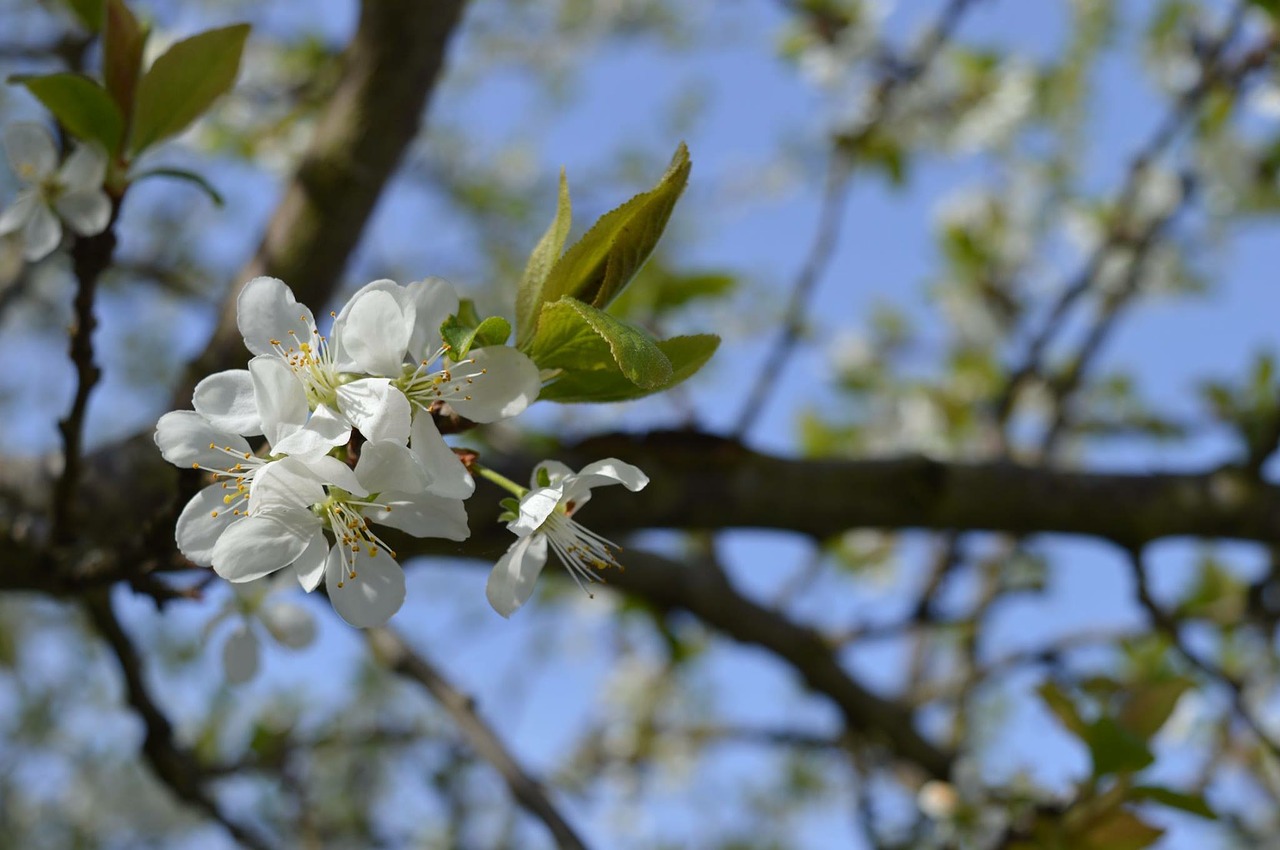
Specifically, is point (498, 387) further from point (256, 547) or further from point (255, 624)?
point (255, 624)

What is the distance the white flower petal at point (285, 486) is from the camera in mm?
547

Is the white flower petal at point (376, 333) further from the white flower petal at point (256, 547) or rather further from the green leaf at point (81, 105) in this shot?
the green leaf at point (81, 105)

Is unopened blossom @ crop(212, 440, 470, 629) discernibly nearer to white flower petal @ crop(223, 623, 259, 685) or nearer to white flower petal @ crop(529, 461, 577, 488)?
white flower petal @ crop(529, 461, 577, 488)

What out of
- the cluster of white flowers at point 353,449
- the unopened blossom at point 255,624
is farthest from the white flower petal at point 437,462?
the unopened blossom at point 255,624

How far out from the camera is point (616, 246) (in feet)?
2.00

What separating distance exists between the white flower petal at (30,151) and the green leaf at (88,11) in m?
0.12

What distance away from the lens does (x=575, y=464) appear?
1117mm

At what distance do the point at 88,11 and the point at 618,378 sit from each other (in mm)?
664

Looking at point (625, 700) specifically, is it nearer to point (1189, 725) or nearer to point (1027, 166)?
point (1189, 725)

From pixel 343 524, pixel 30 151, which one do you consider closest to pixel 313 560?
pixel 343 524

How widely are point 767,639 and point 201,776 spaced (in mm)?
872

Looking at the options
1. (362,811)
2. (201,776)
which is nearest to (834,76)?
(201,776)

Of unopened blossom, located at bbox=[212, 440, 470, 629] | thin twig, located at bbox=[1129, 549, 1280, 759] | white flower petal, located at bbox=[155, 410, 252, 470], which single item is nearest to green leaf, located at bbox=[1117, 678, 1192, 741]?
thin twig, located at bbox=[1129, 549, 1280, 759]

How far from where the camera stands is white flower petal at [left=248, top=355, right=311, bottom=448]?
1.81ft
